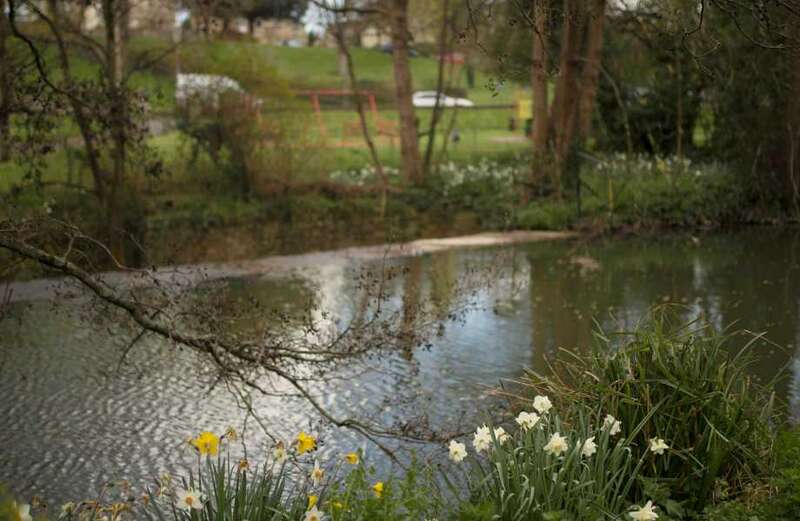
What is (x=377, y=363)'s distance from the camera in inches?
378

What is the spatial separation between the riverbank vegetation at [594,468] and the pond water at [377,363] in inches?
31.5

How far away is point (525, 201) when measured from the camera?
62.7 feet

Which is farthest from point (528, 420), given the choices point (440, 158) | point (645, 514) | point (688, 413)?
point (440, 158)

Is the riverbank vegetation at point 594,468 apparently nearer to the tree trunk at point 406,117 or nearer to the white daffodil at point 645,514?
the white daffodil at point 645,514

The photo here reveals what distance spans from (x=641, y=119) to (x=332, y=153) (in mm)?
6756

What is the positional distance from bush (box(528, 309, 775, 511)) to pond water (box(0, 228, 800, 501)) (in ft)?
3.86

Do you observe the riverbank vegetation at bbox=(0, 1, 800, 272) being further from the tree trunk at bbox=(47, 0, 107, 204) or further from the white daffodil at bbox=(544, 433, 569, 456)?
the white daffodil at bbox=(544, 433, 569, 456)

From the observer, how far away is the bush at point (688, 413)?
224 inches

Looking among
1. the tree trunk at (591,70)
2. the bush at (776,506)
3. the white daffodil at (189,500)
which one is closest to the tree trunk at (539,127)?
the tree trunk at (591,70)

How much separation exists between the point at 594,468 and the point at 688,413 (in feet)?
2.67

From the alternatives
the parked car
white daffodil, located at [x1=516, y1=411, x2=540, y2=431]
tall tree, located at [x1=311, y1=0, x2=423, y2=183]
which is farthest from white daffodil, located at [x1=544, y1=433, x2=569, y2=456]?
tall tree, located at [x1=311, y1=0, x2=423, y2=183]

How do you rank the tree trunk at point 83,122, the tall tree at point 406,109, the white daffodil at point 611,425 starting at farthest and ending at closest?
the tall tree at point 406,109 → the tree trunk at point 83,122 → the white daffodil at point 611,425

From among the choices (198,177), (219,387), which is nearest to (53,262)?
(219,387)

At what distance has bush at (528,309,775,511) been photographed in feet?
18.7
